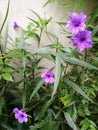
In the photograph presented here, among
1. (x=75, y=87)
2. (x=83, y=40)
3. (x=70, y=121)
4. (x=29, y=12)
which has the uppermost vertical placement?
(x=29, y=12)

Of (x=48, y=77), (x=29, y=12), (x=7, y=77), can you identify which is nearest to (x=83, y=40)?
(x=48, y=77)

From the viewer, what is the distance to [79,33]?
1.13 meters

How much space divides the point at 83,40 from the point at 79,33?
36 mm

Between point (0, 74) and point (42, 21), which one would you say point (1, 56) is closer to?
point (0, 74)

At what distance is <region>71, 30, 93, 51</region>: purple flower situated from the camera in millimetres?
1113

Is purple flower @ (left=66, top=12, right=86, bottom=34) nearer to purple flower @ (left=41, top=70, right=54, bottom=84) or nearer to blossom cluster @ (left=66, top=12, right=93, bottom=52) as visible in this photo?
blossom cluster @ (left=66, top=12, right=93, bottom=52)

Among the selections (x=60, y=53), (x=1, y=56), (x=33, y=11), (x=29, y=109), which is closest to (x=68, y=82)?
(x=60, y=53)

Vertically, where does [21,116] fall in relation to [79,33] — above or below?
below

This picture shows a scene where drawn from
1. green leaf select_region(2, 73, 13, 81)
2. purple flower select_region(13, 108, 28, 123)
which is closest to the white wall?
green leaf select_region(2, 73, 13, 81)

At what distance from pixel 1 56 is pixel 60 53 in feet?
1.17

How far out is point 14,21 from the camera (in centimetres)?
166

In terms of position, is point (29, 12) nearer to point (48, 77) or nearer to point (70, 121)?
point (48, 77)

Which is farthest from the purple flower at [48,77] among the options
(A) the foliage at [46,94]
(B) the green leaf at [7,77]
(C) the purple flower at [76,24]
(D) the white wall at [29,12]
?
(D) the white wall at [29,12]

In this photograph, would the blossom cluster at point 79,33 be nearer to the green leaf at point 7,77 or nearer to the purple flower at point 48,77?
the purple flower at point 48,77
